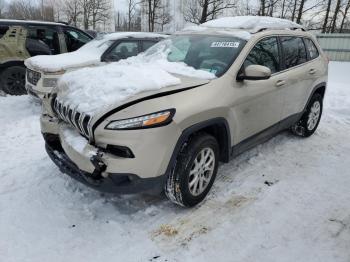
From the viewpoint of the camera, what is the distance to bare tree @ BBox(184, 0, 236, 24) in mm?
32000

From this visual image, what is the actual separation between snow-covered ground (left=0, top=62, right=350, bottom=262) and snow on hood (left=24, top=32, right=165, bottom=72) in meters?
2.28

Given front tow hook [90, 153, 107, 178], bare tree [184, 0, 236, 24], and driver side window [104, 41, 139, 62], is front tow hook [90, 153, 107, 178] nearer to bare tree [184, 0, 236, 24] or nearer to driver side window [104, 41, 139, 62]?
driver side window [104, 41, 139, 62]

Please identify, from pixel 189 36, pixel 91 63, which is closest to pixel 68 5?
pixel 91 63

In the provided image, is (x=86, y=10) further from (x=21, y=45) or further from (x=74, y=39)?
(x=21, y=45)

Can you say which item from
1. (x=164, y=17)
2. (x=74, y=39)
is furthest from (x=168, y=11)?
(x=74, y=39)

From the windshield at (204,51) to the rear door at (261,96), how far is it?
0.22 metres

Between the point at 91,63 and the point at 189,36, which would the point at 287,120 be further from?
the point at 91,63

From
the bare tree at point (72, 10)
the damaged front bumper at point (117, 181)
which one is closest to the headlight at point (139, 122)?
the damaged front bumper at point (117, 181)

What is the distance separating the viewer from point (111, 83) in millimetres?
3279

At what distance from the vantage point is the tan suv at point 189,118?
2971 millimetres

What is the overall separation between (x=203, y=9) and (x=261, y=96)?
29.7m

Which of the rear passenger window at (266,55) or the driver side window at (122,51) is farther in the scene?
the driver side window at (122,51)

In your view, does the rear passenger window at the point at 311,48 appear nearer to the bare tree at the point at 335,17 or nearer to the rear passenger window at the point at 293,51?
the rear passenger window at the point at 293,51

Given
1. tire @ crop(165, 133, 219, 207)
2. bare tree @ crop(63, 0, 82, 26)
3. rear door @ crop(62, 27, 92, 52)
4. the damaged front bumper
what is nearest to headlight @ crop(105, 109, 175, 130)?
the damaged front bumper
